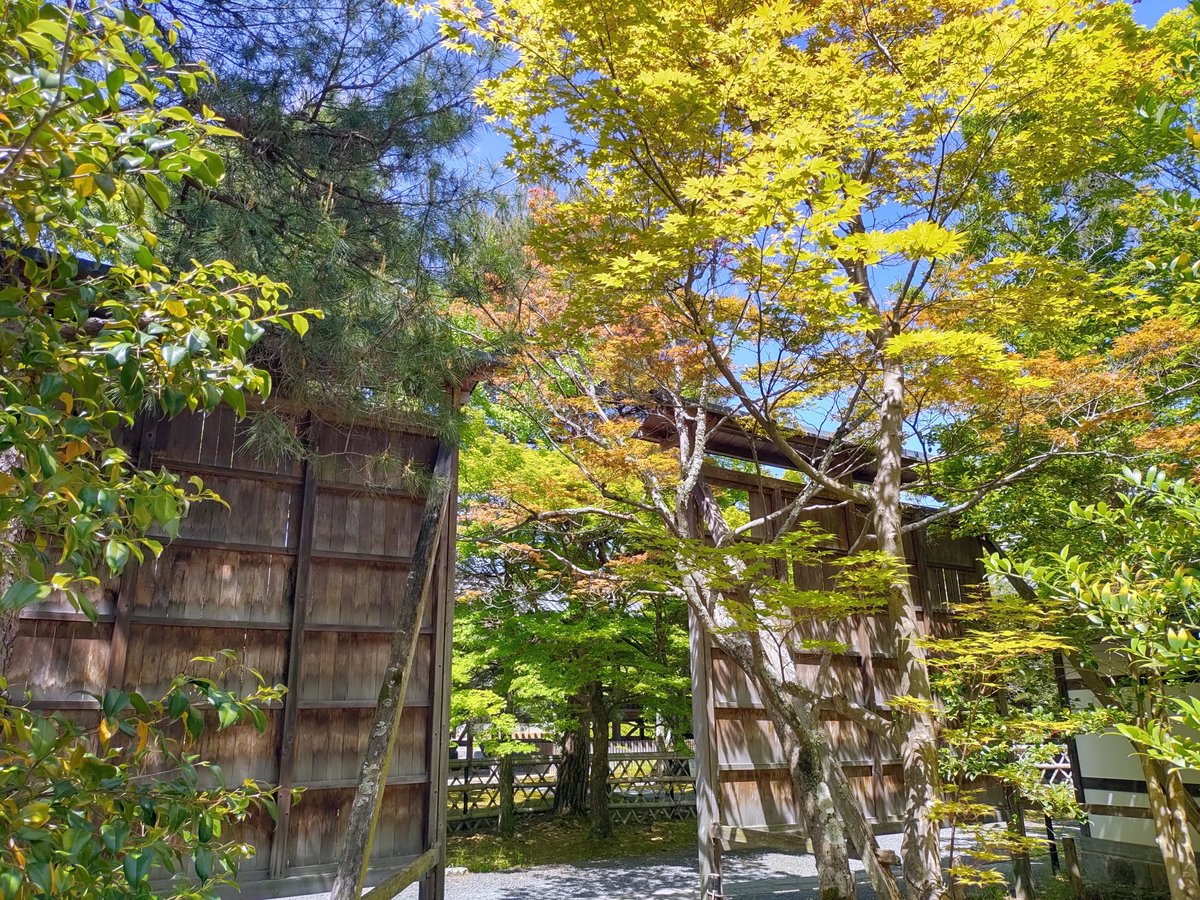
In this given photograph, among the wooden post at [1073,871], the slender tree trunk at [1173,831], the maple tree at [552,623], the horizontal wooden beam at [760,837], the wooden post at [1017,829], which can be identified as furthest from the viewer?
the maple tree at [552,623]

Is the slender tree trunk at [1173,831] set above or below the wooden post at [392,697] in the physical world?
below

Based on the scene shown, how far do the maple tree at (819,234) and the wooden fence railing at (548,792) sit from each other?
662cm

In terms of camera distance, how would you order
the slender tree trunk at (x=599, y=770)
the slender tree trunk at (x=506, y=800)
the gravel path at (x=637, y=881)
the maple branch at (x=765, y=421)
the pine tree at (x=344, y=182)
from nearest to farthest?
the pine tree at (x=344, y=182)
the maple branch at (x=765, y=421)
the gravel path at (x=637, y=881)
the slender tree trunk at (x=599, y=770)
the slender tree trunk at (x=506, y=800)

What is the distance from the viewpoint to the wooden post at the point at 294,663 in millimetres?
4301

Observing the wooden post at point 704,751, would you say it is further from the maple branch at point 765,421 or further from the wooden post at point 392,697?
the wooden post at point 392,697

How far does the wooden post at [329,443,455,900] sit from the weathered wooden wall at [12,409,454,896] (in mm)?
226

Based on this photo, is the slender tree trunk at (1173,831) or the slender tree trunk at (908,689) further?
the slender tree trunk at (1173,831)

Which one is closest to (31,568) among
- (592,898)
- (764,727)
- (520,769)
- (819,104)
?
(819,104)

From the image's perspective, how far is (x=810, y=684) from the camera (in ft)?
23.0

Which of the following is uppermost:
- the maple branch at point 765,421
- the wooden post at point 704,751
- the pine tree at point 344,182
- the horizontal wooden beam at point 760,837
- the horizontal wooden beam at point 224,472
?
the pine tree at point 344,182

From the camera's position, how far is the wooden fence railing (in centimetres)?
1123

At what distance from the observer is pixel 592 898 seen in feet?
24.8

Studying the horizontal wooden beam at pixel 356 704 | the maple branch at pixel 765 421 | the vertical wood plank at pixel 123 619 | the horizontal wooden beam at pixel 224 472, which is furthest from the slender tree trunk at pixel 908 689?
the vertical wood plank at pixel 123 619

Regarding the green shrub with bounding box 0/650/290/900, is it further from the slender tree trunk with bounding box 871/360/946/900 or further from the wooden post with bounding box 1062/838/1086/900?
the wooden post with bounding box 1062/838/1086/900
